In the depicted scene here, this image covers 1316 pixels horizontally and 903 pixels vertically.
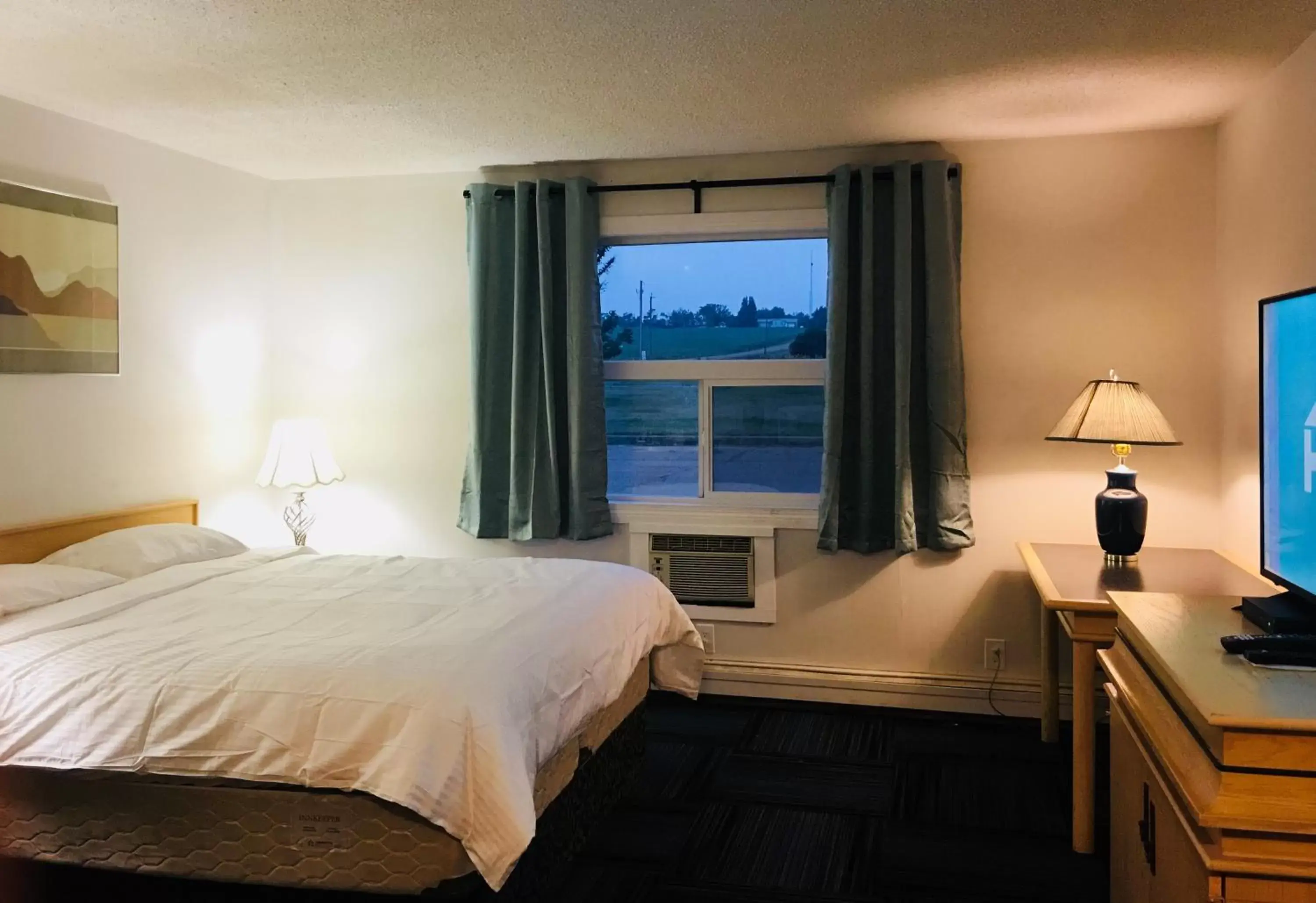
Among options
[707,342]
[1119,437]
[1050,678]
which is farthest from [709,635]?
[1119,437]

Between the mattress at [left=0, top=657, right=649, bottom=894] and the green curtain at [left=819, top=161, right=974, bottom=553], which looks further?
the green curtain at [left=819, top=161, right=974, bottom=553]

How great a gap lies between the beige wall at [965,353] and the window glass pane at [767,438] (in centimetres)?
31

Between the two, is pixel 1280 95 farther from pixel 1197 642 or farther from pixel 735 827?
pixel 735 827

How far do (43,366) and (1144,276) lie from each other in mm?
3956

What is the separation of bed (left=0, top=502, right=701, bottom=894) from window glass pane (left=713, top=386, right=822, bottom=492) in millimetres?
1635

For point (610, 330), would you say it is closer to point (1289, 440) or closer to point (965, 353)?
point (965, 353)

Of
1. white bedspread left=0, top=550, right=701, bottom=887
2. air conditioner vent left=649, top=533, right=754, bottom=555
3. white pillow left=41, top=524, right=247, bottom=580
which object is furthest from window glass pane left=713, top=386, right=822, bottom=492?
white pillow left=41, top=524, right=247, bottom=580

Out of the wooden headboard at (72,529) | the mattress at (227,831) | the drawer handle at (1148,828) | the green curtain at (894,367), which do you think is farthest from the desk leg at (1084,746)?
the wooden headboard at (72,529)

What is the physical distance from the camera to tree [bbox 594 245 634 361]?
4395 millimetres

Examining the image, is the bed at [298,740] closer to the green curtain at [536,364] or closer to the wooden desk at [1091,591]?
the wooden desk at [1091,591]

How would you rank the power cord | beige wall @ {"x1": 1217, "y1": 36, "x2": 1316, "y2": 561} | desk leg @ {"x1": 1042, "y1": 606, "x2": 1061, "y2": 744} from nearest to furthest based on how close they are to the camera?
beige wall @ {"x1": 1217, "y1": 36, "x2": 1316, "y2": 561} → desk leg @ {"x1": 1042, "y1": 606, "x2": 1061, "y2": 744} → the power cord

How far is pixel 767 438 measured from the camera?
169 inches

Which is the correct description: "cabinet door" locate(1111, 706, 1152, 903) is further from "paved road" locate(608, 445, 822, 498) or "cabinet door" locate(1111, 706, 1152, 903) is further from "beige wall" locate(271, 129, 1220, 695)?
"paved road" locate(608, 445, 822, 498)

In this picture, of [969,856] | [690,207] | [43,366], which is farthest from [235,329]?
[969,856]
